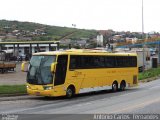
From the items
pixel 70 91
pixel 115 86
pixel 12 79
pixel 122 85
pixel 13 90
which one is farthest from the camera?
pixel 12 79

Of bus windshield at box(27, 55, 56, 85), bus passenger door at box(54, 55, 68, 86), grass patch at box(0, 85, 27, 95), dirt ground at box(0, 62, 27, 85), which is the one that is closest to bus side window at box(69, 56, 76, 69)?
bus passenger door at box(54, 55, 68, 86)

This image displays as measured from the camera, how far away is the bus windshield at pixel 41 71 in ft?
82.9

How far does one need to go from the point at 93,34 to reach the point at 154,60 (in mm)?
81086

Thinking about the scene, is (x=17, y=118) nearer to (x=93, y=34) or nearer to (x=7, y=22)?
(x=93, y=34)

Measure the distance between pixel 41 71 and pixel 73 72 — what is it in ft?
7.45

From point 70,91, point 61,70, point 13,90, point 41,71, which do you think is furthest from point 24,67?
point 70,91

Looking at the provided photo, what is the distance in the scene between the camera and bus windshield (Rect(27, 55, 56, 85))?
2527cm

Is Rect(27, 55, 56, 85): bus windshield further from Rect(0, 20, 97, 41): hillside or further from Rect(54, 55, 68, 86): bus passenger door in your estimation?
Rect(0, 20, 97, 41): hillside

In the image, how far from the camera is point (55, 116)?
16.6m

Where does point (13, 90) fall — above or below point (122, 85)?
above

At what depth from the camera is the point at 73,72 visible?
2689 centimetres

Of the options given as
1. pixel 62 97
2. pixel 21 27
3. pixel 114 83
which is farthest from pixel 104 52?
pixel 21 27

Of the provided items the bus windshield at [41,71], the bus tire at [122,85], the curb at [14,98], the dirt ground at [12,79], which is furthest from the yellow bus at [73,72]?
the dirt ground at [12,79]

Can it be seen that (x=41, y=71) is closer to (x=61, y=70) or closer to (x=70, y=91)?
(x=61, y=70)
